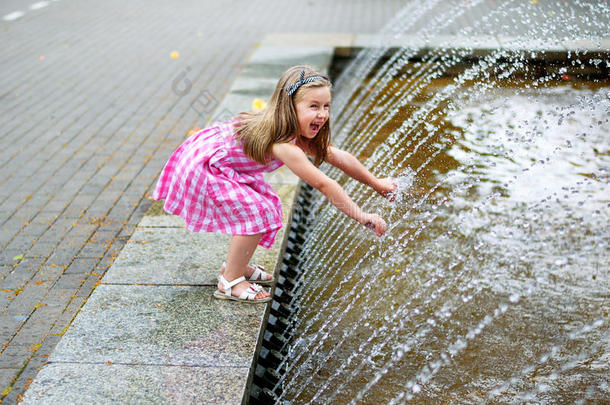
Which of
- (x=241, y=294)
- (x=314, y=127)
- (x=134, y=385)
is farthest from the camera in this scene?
(x=241, y=294)

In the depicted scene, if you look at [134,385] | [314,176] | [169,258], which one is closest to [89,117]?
[169,258]

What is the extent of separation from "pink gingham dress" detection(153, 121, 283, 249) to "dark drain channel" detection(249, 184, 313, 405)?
2.06 ft

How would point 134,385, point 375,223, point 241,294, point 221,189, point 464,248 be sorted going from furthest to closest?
1. point 464,248
2. point 241,294
3. point 221,189
4. point 375,223
5. point 134,385

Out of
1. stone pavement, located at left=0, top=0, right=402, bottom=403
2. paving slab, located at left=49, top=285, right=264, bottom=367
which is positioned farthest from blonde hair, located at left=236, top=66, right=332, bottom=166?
stone pavement, located at left=0, top=0, right=402, bottom=403

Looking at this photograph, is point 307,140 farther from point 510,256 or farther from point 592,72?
point 592,72

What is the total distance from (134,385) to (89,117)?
4786 mm

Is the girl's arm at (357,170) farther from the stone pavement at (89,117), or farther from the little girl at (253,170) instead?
the stone pavement at (89,117)

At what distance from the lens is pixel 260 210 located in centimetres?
329

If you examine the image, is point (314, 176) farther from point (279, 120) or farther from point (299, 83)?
point (299, 83)

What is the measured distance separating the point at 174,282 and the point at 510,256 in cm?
215

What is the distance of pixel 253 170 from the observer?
11.1ft

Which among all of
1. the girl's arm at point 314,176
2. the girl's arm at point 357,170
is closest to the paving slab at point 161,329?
the girl's arm at point 314,176

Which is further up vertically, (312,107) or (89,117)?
(312,107)

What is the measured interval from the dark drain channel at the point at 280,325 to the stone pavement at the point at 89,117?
1076 millimetres
